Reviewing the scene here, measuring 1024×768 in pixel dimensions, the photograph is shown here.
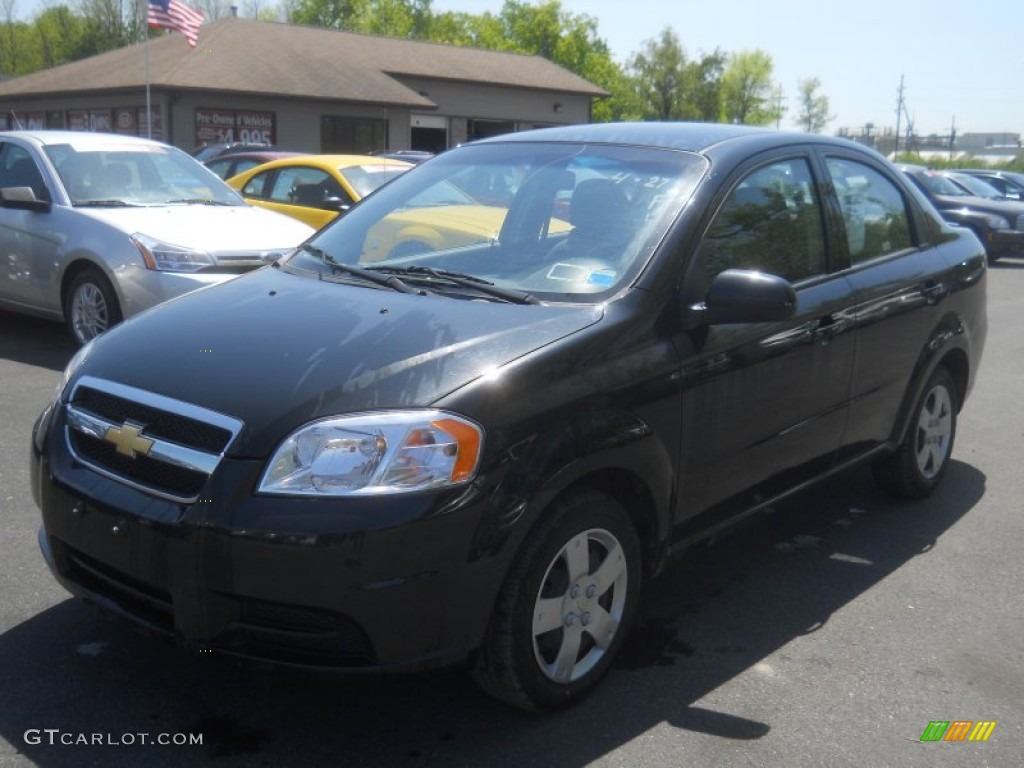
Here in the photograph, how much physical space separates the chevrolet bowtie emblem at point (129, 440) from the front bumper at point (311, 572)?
12 cm

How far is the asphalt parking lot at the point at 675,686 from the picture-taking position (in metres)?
3.18

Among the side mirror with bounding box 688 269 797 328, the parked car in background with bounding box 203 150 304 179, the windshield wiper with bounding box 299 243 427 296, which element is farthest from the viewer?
the parked car in background with bounding box 203 150 304 179

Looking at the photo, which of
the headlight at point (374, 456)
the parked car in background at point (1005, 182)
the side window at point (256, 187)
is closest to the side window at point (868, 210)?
the headlight at point (374, 456)

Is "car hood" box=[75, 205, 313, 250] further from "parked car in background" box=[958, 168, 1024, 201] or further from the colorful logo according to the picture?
"parked car in background" box=[958, 168, 1024, 201]

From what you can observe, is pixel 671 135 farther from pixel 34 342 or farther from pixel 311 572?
pixel 34 342

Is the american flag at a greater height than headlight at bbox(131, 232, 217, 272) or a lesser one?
greater

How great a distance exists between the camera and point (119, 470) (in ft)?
10.5

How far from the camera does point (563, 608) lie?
131 inches

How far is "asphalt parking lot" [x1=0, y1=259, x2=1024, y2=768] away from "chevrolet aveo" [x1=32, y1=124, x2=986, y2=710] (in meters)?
0.26

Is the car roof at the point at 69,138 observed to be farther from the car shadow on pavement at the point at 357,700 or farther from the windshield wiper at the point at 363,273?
the car shadow on pavement at the point at 357,700

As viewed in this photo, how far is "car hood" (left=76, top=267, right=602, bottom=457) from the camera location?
3.06m

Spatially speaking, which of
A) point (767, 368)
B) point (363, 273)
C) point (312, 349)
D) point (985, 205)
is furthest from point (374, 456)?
point (985, 205)

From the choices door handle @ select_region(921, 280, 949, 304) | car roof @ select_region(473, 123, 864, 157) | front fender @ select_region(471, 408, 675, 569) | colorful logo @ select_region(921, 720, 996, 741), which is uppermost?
car roof @ select_region(473, 123, 864, 157)

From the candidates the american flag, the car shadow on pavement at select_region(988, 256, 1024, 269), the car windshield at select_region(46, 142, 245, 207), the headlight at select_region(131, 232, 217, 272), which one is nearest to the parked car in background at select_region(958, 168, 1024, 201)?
the car shadow on pavement at select_region(988, 256, 1024, 269)
